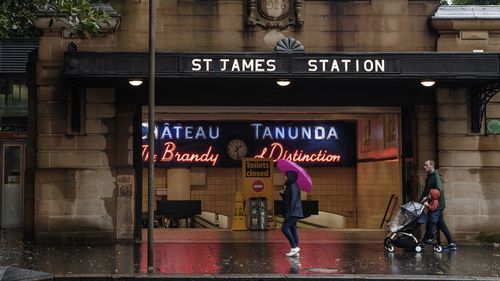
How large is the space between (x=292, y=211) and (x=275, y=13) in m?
5.00

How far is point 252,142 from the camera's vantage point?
72.5 ft

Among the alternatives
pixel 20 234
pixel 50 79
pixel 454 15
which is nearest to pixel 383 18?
pixel 454 15

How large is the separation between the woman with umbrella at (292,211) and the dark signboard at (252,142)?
29.8ft

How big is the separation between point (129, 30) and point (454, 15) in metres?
7.42

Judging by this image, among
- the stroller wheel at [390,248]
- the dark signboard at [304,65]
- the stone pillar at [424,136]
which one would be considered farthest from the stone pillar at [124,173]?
the stone pillar at [424,136]

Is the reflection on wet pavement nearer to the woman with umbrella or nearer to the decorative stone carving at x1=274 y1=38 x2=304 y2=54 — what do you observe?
the woman with umbrella

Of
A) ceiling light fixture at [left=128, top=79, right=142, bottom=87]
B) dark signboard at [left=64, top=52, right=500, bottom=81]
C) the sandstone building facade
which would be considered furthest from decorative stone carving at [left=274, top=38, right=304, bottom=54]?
ceiling light fixture at [left=128, top=79, right=142, bottom=87]

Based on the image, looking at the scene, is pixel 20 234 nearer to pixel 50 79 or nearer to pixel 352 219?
pixel 50 79

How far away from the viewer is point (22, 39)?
1953 centimetres

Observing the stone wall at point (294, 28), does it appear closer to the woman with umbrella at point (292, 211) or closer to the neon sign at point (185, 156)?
the woman with umbrella at point (292, 211)

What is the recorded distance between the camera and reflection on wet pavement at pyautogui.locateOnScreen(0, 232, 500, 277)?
11.0 meters

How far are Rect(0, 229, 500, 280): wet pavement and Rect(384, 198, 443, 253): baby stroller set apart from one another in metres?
0.19

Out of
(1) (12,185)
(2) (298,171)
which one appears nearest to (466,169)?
(2) (298,171)

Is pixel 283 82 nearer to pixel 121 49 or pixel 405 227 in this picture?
pixel 121 49
